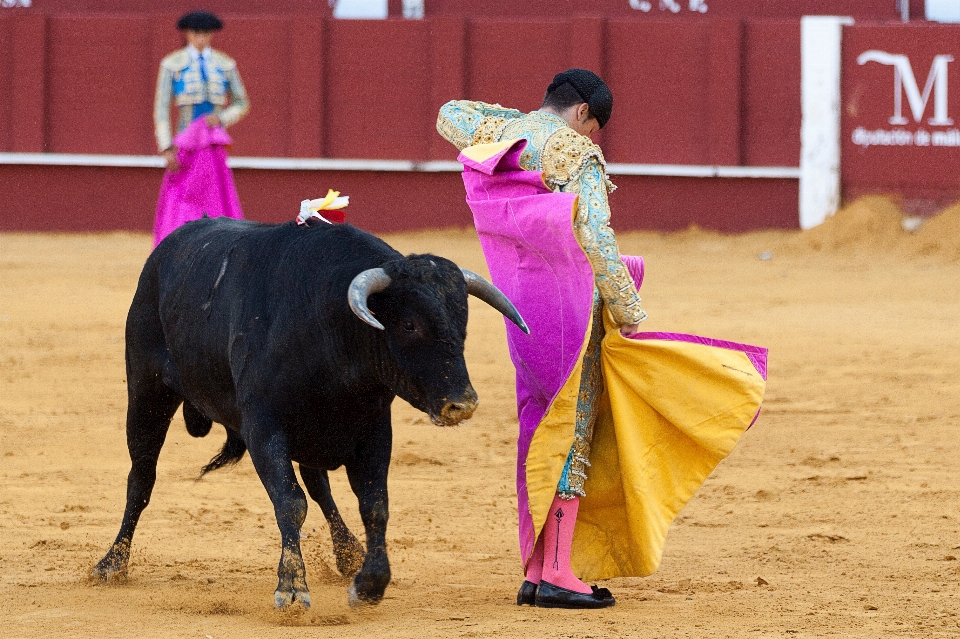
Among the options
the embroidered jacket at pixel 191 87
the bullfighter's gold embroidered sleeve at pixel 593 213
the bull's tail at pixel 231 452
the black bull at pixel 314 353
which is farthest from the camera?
the embroidered jacket at pixel 191 87

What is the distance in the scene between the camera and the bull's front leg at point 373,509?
336 cm

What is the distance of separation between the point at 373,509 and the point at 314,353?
39 cm

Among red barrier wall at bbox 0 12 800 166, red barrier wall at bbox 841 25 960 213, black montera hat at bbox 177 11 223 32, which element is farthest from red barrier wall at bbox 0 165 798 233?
black montera hat at bbox 177 11 223 32

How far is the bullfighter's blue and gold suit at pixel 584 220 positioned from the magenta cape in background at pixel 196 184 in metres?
3.04

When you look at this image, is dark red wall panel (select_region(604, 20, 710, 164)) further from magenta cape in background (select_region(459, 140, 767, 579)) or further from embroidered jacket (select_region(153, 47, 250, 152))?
magenta cape in background (select_region(459, 140, 767, 579))

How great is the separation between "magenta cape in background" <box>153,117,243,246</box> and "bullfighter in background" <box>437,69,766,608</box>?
2951 millimetres

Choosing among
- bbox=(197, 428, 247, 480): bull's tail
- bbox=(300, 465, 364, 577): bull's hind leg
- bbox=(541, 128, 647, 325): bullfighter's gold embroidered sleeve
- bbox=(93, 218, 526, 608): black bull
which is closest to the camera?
bbox=(93, 218, 526, 608): black bull

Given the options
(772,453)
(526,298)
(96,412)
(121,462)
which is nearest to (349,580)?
(526,298)

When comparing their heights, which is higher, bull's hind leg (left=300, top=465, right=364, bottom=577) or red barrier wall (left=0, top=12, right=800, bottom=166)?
red barrier wall (left=0, top=12, right=800, bottom=166)

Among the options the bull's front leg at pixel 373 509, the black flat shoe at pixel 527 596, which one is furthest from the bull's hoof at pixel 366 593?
the black flat shoe at pixel 527 596

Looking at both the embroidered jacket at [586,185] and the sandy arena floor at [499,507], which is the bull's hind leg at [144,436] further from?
the embroidered jacket at [586,185]

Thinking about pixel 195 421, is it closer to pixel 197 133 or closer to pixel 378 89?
pixel 197 133

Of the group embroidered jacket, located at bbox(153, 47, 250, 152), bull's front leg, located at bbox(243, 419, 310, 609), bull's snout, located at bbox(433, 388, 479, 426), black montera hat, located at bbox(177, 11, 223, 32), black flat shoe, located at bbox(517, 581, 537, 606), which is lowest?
black flat shoe, located at bbox(517, 581, 537, 606)

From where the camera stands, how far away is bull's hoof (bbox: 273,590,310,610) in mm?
3291
